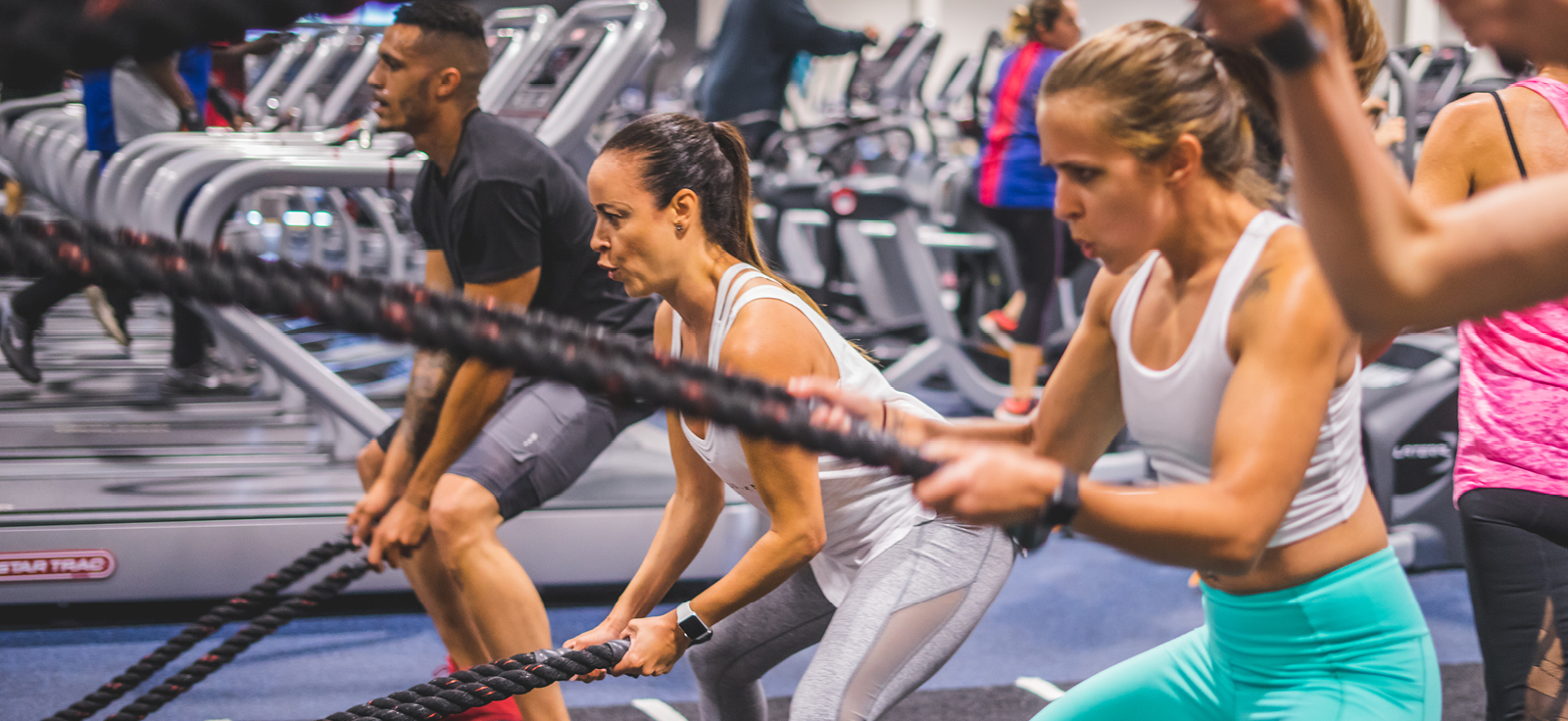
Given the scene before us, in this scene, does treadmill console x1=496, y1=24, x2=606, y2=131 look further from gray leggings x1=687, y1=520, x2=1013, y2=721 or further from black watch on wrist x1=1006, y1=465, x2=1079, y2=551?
black watch on wrist x1=1006, y1=465, x2=1079, y2=551

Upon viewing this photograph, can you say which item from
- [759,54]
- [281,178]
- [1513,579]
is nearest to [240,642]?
[281,178]

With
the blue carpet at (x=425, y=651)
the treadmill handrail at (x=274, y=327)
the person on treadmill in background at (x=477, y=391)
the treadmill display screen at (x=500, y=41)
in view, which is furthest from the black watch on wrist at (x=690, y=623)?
the treadmill display screen at (x=500, y=41)

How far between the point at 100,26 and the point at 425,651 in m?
2.79

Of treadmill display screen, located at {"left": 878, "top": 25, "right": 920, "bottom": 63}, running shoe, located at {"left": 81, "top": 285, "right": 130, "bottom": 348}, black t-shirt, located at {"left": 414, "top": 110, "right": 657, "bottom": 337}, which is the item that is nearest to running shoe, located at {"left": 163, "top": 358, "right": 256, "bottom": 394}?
running shoe, located at {"left": 81, "top": 285, "right": 130, "bottom": 348}

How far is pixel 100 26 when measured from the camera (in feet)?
1.96

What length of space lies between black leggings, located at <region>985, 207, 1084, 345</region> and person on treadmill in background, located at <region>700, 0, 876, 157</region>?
1159mm

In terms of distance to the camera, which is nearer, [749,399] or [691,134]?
[749,399]

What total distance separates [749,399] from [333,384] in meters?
2.95

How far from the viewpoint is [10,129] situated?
600 centimetres

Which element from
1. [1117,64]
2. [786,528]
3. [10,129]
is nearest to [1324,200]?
[1117,64]

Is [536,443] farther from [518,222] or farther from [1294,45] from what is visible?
[1294,45]

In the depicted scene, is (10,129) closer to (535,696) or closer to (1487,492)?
(535,696)

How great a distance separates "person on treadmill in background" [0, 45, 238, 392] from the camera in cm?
456

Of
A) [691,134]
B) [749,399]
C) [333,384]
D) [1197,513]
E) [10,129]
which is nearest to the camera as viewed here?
[749,399]
